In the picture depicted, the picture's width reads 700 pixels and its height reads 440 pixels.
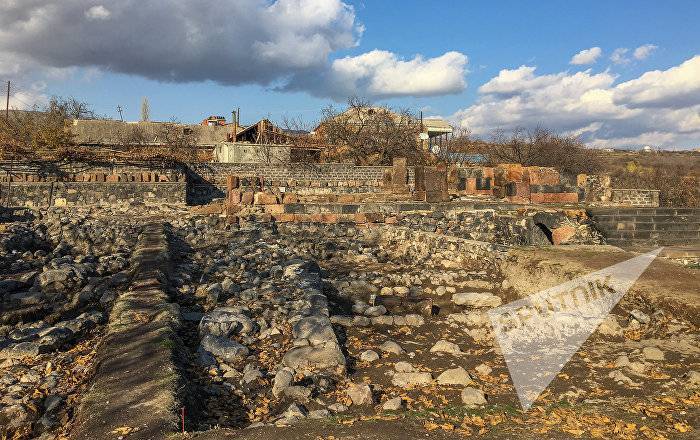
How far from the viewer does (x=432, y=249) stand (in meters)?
7.64

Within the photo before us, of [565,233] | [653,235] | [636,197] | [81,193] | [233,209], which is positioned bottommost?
[653,235]

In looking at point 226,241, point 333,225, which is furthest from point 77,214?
point 333,225

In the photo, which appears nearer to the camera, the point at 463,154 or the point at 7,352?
the point at 7,352

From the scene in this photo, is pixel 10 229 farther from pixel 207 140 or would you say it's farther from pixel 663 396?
pixel 207 140

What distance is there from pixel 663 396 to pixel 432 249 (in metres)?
4.97

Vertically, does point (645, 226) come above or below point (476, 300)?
above

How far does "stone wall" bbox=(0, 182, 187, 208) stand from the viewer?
13.6 meters

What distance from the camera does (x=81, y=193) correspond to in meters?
13.7

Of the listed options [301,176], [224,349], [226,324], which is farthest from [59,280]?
[301,176]

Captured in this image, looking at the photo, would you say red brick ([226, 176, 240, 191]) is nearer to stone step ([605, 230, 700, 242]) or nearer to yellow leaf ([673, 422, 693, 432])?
stone step ([605, 230, 700, 242])

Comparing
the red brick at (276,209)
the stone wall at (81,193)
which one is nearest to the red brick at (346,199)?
the red brick at (276,209)

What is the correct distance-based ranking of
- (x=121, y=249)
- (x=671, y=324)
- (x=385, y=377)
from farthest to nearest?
1. (x=121, y=249)
2. (x=671, y=324)
3. (x=385, y=377)

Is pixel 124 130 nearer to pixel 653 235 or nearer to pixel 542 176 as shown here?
pixel 542 176

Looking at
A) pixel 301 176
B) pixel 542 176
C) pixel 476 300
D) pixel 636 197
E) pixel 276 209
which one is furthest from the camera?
pixel 301 176
